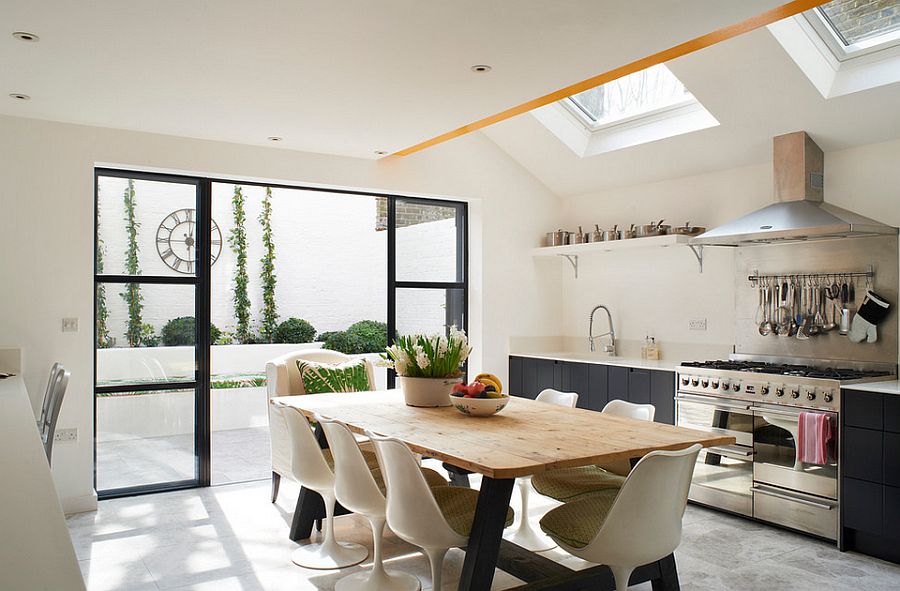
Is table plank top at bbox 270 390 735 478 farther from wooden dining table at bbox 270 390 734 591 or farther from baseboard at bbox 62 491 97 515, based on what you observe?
baseboard at bbox 62 491 97 515

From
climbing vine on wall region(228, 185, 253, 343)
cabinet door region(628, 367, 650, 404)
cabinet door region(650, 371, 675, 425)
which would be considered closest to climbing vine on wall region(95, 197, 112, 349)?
climbing vine on wall region(228, 185, 253, 343)

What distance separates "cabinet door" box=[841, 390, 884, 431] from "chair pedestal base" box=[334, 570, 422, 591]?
8.04 feet

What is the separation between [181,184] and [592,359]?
3.34 m

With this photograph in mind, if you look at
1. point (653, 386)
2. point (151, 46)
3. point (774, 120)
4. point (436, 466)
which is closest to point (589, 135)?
point (774, 120)

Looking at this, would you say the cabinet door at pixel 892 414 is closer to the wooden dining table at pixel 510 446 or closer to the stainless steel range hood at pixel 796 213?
the stainless steel range hood at pixel 796 213

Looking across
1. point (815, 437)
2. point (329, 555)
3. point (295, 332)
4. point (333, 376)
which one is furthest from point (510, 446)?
point (295, 332)

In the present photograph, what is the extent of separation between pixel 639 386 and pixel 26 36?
417 cm

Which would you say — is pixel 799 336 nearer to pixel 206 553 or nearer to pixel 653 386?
pixel 653 386

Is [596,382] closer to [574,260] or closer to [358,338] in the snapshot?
[574,260]

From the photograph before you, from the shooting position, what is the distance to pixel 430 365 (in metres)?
3.86

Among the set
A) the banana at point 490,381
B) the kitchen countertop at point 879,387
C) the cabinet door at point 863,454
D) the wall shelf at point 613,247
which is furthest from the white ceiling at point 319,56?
the cabinet door at point 863,454

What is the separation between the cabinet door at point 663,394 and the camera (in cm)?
502

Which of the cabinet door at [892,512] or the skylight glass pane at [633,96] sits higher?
the skylight glass pane at [633,96]

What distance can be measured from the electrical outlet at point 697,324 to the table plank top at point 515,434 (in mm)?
2067
